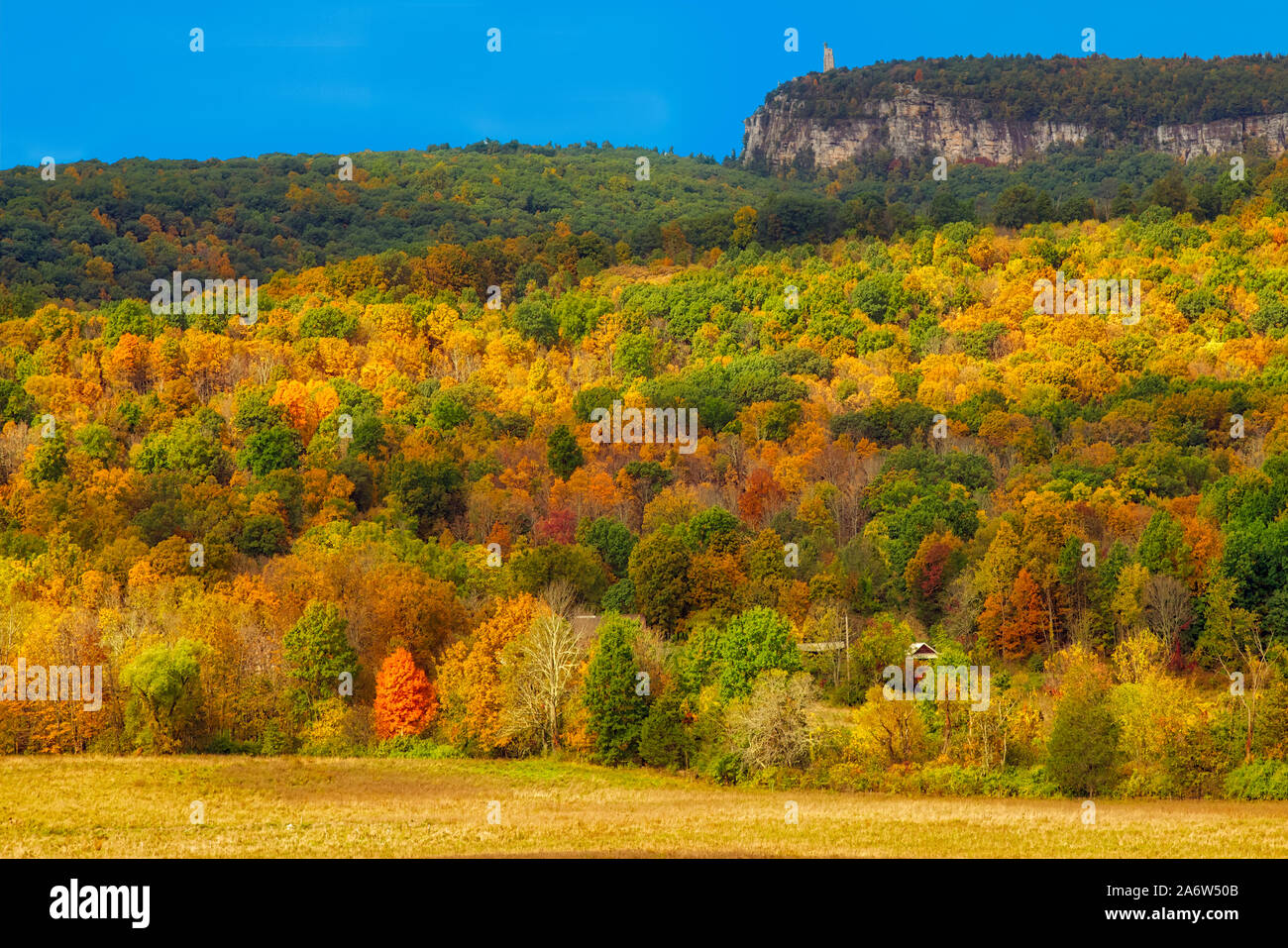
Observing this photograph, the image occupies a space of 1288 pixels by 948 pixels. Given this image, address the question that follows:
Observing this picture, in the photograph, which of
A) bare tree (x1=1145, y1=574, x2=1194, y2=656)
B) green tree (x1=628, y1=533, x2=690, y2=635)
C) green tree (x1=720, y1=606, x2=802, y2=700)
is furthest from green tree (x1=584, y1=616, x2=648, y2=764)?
bare tree (x1=1145, y1=574, x2=1194, y2=656)

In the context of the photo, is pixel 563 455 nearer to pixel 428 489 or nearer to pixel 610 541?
pixel 428 489

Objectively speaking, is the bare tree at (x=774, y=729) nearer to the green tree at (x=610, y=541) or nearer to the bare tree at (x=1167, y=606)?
the bare tree at (x=1167, y=606)

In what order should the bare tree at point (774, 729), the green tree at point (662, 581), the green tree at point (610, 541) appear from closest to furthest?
the bare tree at point (774, 729) < the green tree at point (662, 581) < the green tree at point (610, 541)

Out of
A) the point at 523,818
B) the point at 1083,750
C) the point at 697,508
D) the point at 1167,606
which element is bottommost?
the point at 523,818

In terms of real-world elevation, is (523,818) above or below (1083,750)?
below

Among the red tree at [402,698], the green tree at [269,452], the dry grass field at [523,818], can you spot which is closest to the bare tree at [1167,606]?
the dry grass field at [523,818]

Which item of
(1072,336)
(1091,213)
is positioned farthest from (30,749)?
(1091,213)

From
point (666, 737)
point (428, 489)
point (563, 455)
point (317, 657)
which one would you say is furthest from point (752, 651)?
point (563, 455)
